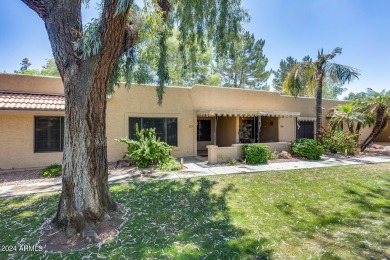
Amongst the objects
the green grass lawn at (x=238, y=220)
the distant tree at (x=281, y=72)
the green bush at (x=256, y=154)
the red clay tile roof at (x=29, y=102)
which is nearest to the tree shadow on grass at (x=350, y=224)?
the green grass lawn at (x=238, y=220)

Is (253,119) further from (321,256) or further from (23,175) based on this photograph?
(23,175)

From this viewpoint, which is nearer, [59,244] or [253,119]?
[59,244]

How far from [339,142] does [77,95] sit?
77.5ft

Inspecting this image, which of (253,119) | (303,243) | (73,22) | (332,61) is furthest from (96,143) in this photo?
(332,61)

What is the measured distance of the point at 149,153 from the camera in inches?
598

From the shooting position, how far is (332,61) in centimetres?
2042

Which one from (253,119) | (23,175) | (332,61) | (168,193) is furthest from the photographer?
→ (253,119)

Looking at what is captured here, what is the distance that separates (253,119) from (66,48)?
2150 centimetres

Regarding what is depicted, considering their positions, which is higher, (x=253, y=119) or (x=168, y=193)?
(x=253, y=119)

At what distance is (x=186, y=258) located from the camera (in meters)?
5.21

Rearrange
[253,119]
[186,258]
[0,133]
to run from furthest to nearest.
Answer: [253,119]
[0,133]
[186,258]

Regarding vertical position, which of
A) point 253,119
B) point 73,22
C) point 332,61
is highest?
point 332,61

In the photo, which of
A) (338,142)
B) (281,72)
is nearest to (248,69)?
(281,72)

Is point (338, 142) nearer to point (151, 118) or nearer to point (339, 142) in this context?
point (339, 142)
